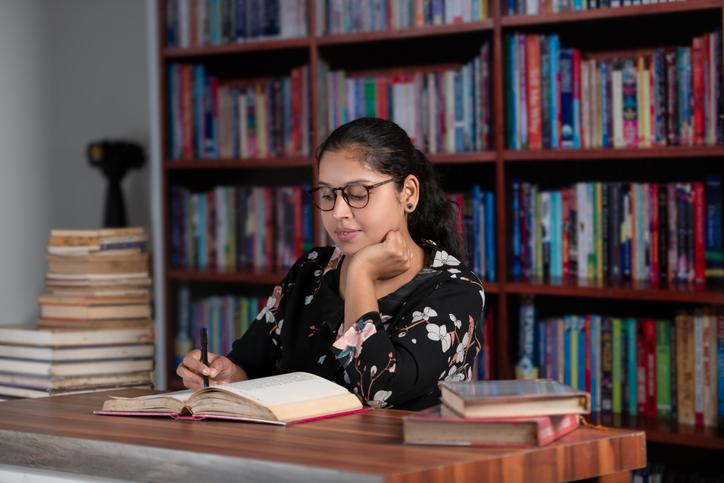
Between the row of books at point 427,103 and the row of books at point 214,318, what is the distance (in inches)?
26.6

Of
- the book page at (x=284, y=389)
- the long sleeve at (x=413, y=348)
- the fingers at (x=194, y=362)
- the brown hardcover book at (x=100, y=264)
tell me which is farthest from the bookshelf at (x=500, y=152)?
the book page at (x=284, y=389)

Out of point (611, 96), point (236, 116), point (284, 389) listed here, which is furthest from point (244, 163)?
point (284, 389)

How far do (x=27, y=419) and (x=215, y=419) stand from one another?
32cm

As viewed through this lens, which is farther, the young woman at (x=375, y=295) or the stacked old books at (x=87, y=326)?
the stacked old books at (x=87, y=326)

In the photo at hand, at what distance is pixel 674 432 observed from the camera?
270cm

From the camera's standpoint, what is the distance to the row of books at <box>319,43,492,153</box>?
3.02 meters

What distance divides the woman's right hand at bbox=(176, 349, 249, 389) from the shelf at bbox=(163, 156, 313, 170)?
1.17 metres

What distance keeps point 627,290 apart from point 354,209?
1.07 metres

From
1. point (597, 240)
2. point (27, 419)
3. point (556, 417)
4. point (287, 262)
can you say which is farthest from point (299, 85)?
point (556, 417)

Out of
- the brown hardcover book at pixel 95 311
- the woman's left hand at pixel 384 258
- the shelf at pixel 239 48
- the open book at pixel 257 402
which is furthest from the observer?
the shelf at pixel 239 48

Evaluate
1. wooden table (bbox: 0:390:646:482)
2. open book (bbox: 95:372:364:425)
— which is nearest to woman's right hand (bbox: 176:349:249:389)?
open book (bbox: 95:372:364:425)

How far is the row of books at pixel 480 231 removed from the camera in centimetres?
301

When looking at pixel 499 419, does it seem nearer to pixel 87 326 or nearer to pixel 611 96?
pixel 87 326

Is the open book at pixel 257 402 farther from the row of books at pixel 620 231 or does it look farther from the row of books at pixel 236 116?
the row of books at pixel 236 116
